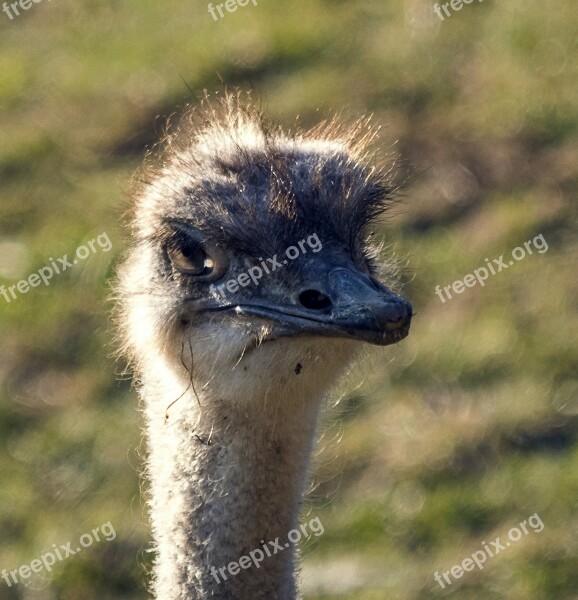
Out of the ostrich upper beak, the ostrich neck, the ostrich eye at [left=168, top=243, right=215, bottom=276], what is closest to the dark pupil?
the ostrich eye at [left=168, top=243, right=215, bottom=276]

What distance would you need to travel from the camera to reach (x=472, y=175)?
6.88m

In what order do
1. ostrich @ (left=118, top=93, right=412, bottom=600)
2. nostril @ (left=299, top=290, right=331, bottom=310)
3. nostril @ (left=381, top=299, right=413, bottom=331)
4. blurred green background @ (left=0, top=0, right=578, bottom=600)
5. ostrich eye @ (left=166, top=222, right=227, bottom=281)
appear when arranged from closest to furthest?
nostril @ (left=381, top=299, right=413, bottom=331) → nostril @ (left=299, top=290, right=331, bottom=310) → ostrich @ (left=118, top=93, right=412, bottom=600) → ostrich eye @ (left=166, top=222, right=227, bottom=281) → blurred green background @ (left=0, top=0, right=578, bottom=600)

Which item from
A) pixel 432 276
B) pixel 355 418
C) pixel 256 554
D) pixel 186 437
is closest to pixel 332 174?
pixel 186 437

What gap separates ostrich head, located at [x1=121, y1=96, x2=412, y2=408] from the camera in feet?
9.78

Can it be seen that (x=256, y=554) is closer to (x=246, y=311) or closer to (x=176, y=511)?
(x=176, y=511)

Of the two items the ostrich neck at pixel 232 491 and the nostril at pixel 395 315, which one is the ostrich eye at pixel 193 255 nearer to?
the ostrich neck at pixel 232 491

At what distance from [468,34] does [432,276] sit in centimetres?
180

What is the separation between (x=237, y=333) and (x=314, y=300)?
0.22m

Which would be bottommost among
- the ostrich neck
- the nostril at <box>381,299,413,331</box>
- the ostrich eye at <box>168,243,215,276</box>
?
the ostrich neck

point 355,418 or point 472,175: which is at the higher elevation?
point 472,175

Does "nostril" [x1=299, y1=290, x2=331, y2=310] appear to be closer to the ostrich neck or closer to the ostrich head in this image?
the ostrich head

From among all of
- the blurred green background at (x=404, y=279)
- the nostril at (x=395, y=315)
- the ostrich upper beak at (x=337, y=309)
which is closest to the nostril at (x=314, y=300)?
the ostrich upper beak at (x=337, y=309)

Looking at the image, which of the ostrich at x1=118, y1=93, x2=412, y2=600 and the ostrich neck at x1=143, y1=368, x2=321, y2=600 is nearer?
the ostrich at x1=118, y1=93, x2=412, y2=600

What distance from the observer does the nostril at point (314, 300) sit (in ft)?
9.69
